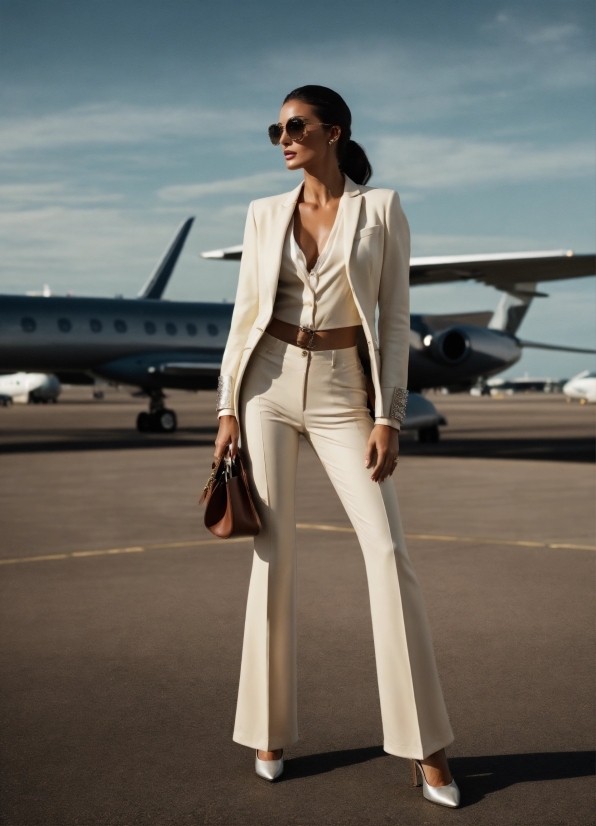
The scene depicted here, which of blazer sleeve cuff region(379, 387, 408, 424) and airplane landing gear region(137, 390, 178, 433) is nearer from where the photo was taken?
blazer sleeve cuff region(379, 387, 408, 424)

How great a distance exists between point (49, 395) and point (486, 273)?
Result: 36837 millimetres

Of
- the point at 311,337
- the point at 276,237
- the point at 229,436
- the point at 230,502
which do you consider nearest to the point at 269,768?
the point at 230,502

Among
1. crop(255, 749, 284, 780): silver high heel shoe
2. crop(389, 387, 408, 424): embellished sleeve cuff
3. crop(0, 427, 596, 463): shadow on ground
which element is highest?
crop(389, 387, 408, 424): embellished sleeve cuff

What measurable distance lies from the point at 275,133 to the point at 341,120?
216mm

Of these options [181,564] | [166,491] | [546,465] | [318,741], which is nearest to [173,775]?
[318,741]

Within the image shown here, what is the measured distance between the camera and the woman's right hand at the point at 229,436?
3.12m

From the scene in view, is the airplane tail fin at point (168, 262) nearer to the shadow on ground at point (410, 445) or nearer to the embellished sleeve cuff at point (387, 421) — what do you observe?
the shadow on ground at point (410, 445)

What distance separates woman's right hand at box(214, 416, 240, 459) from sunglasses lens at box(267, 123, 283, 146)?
0.89m

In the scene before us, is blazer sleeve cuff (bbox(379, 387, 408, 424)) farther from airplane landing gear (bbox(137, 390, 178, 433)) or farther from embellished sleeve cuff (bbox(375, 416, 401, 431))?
airplane landing gear (bbox(137, 390, 178, 433))

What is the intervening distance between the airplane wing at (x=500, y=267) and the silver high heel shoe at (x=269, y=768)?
16.2 meters

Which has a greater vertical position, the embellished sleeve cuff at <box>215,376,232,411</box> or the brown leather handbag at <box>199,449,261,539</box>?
the embellished sleeve cuff at <box>215,376,232,411</box>

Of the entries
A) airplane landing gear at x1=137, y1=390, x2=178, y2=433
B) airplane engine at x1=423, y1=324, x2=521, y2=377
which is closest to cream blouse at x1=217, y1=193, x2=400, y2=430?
airplane engine at x1=423, y1=324, x2=521, y2=377

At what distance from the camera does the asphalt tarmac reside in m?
2.88

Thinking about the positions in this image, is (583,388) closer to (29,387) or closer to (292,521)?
(29,387)
